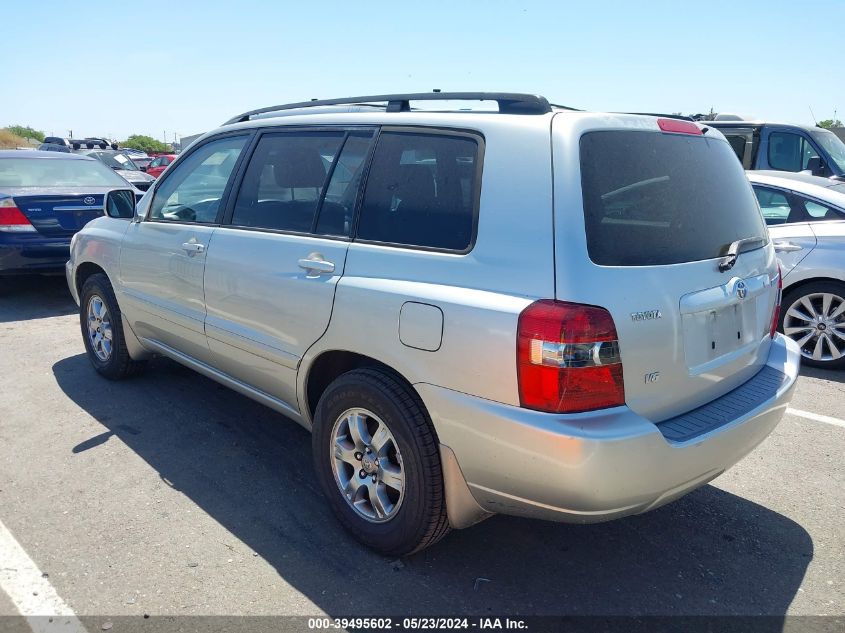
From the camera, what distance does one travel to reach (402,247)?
9.37 feet

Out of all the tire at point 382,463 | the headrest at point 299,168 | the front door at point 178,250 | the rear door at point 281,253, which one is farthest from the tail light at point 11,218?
the tire at point 382,463

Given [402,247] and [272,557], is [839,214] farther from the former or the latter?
[272,557]

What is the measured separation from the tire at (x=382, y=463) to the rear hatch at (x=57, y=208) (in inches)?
225

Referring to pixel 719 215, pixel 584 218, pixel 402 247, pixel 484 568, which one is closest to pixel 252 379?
pixel 402 247

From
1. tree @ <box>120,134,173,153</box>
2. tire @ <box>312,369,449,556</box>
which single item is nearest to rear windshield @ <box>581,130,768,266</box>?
tire @ <box>312,369,449,556</box>

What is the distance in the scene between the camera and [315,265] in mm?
3125

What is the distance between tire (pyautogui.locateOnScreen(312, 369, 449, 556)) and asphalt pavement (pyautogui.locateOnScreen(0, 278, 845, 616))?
159 mm

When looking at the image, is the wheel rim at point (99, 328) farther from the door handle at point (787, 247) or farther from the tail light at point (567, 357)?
the door handle at point (787, 247)

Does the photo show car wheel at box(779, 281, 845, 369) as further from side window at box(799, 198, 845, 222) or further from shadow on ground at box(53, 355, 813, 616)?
shadow on ground at box(53, 355, 813, 616)

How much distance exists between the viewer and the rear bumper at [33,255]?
23.7 ft

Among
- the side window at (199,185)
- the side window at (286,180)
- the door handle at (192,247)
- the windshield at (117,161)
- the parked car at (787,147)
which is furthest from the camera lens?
the windshield at (117,161)

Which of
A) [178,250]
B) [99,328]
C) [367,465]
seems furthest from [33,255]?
[367,465]

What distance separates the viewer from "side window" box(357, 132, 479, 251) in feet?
8.87

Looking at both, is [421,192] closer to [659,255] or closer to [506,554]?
[659,255]
